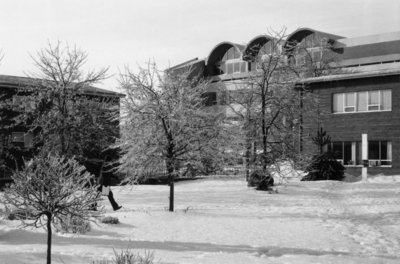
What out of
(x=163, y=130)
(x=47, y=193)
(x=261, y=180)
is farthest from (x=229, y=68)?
(x=47, y=193)

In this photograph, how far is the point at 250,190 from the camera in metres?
26.0

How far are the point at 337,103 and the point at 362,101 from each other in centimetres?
Answer: 195

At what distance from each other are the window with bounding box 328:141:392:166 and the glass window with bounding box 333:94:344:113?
7.80 feet

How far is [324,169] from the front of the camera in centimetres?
3184

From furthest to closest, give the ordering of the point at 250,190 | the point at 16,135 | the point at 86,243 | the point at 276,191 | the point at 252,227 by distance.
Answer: the point at 16,135 → the point at 250,190 → the point at 276,191 → the point at 252,227 → the point at 86,243

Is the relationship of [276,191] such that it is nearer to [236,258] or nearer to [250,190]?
[250,190]

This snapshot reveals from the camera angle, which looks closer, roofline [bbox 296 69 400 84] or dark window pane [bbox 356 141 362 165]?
roofline [bbox 296 69 400 84]

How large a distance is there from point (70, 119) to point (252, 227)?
14082 mm

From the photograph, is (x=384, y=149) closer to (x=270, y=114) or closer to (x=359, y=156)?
(x=359, y=156)

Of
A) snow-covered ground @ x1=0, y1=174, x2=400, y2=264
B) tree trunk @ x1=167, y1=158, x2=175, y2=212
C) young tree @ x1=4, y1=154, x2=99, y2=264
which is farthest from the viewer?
tree trunk @ x1=167, y1=158, x2=175, y2=212

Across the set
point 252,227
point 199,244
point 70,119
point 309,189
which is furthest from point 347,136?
point 199,244

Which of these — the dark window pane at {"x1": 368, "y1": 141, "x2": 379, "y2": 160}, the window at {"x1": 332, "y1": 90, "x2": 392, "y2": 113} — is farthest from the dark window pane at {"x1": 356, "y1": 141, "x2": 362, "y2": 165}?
the window at {"x1": 332, "y1": 90, "x2": 392, "y2": 113}

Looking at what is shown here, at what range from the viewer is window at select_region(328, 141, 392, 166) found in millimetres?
34131

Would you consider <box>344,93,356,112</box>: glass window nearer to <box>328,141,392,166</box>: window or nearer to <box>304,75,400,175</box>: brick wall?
<box>304,75,400,175</box>: brick wall
